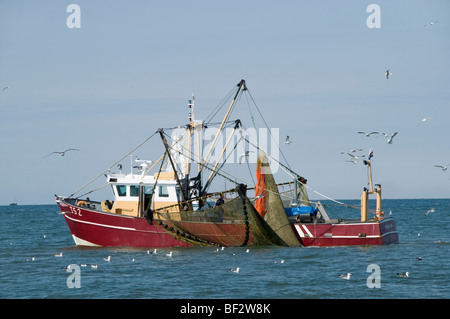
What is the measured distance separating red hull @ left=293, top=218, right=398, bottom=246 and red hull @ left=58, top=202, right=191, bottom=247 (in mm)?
6133

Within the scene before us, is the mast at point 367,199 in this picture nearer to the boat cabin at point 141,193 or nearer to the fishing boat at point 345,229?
the fishing boat at point 345,229

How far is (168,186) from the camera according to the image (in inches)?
1501

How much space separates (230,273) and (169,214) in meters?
8.49

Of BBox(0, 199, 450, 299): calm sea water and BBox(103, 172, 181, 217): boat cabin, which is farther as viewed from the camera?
BBox(103, 172, 181, 217): boat cabin

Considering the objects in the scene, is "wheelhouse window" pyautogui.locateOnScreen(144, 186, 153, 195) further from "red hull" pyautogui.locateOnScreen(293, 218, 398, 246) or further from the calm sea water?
"red hull" pyautogui.locateOnScreen(293, 218, 398, 246)

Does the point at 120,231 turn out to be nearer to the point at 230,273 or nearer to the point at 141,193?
the point at 141,193

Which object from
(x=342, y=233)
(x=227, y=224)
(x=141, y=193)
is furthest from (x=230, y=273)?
(x=141, y=193)

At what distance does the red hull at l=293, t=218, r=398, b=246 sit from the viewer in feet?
117

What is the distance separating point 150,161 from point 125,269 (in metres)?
10.6

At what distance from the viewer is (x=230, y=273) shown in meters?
28.5

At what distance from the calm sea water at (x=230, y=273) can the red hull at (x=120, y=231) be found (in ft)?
2.83

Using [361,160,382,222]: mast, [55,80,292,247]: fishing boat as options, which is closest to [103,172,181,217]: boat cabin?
[55,80,292,247]: fishing boat
